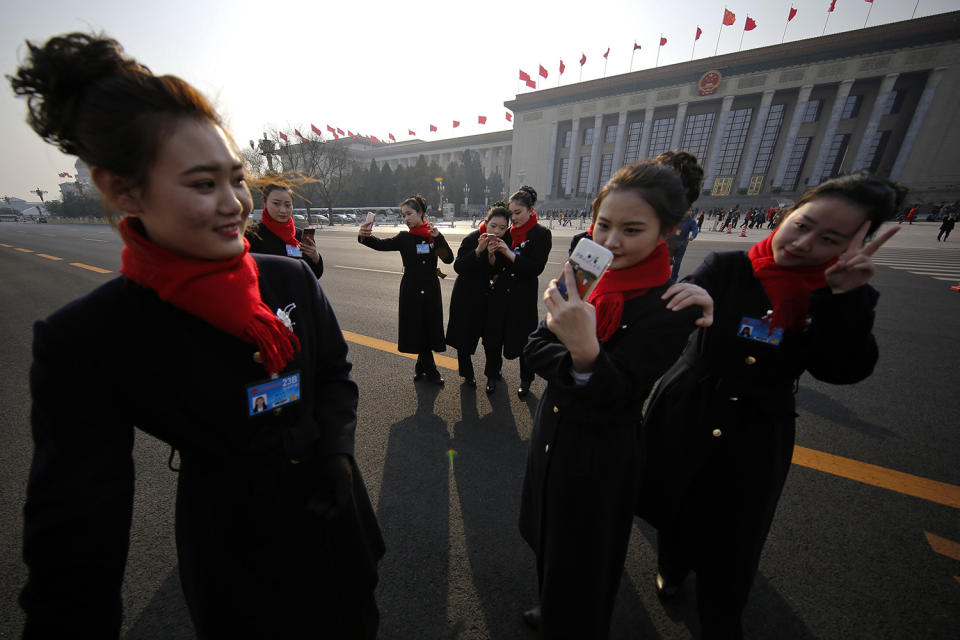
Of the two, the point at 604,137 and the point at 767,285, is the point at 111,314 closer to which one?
the point at 767,285

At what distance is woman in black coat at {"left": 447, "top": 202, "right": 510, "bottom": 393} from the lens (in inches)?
145

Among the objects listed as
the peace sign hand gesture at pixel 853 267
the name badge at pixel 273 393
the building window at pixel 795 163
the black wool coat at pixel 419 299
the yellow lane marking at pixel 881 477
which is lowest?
the yellow lane marking at pixel 881 477

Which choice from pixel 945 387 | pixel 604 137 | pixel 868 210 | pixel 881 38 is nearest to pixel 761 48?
pixel 881 38

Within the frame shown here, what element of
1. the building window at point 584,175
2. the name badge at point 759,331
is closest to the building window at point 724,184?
the building window at point 584,175

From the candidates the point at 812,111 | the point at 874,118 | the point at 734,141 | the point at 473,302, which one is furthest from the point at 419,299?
the point at 812,111

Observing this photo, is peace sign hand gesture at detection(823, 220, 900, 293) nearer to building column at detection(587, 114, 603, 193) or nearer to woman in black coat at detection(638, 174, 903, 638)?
woman in black coat at detection(638, 174, 903, 638)

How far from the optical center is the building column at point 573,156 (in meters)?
49.8

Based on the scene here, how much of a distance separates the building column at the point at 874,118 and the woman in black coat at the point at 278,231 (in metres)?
53.5

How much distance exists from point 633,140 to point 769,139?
49.0 feet

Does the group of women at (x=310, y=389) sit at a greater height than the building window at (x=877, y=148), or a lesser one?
lesser

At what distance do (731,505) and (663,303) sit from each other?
1048mm

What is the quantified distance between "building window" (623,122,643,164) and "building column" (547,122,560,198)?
940cm

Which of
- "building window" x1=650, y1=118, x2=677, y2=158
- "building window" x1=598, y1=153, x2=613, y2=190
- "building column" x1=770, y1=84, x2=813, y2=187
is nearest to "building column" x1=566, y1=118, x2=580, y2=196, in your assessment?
"building window" x1=598, y1=153, x2=613, y2=190

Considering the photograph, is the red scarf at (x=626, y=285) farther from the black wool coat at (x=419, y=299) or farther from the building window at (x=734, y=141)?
the building window at (x=734, y=141)
